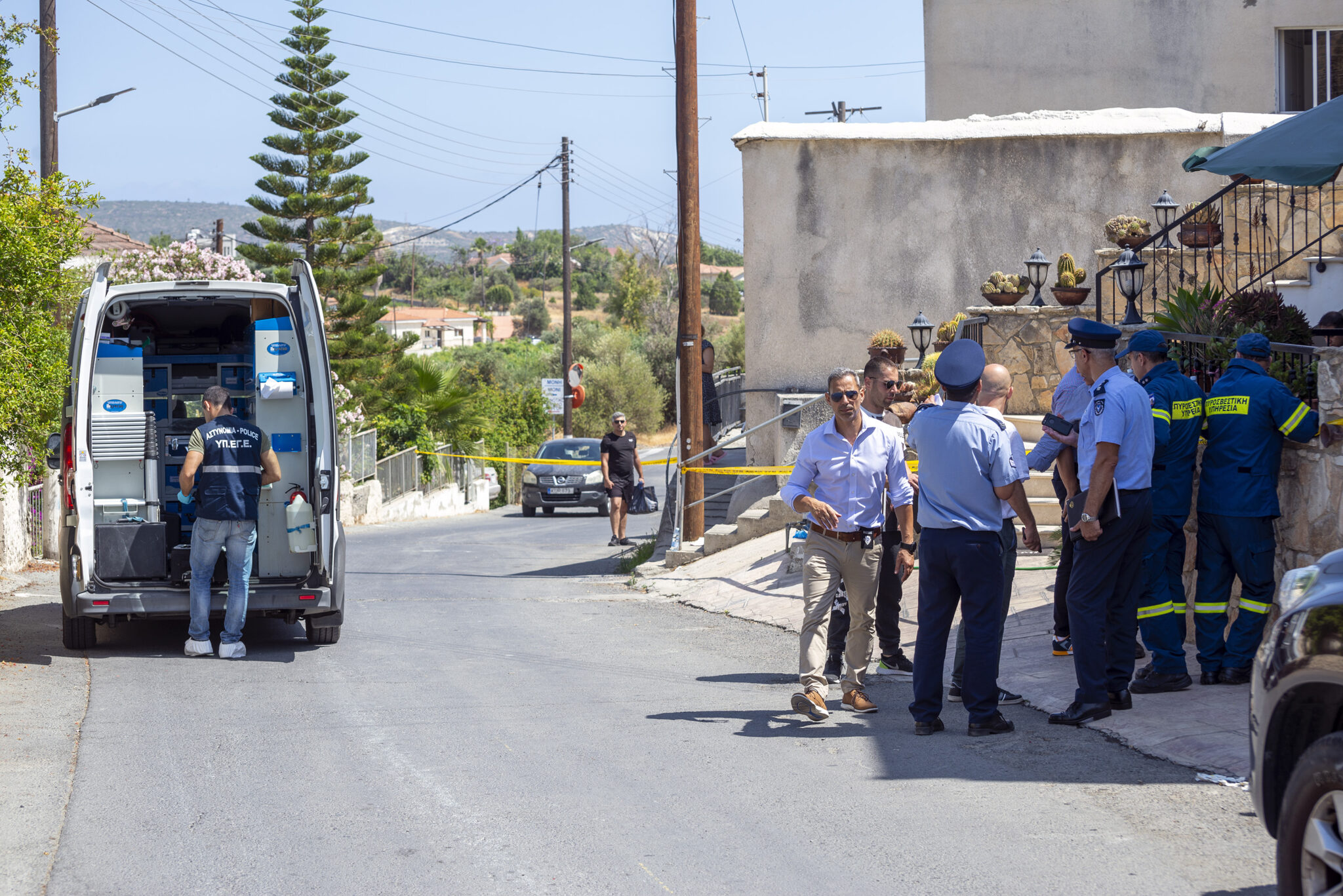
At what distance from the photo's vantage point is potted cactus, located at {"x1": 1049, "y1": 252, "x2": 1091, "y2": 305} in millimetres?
13773

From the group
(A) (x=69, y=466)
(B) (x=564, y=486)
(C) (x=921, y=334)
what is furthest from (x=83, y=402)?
(B) (x=564, y=486)

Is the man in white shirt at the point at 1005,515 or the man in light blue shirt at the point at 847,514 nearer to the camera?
the man in white shirt at the point at 1005,515

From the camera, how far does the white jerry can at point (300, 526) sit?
9297 mm

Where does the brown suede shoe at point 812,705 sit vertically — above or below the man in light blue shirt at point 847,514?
→ below

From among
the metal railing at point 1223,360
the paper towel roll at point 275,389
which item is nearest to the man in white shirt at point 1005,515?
the metal railing at point 1223,360

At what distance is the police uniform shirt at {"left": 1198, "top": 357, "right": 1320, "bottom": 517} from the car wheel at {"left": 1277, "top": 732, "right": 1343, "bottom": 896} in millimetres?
3730

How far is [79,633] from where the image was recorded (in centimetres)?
937

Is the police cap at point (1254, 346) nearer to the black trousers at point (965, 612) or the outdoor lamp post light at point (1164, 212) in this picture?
the black trousers at point (965, 612)

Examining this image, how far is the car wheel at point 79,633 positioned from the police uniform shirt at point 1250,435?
24.9 ft

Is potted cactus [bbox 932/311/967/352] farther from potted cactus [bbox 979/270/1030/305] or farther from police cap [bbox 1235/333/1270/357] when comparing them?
police cap [bbox 1235/333/1270/357]

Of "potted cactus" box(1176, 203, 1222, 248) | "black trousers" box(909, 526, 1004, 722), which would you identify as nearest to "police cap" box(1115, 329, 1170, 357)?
"black trousers" box(909, 526, 1004, 722)

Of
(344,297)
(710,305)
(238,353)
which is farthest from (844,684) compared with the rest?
(710,305)

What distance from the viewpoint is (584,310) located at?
398 feet

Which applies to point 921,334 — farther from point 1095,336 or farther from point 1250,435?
point 1095,336
